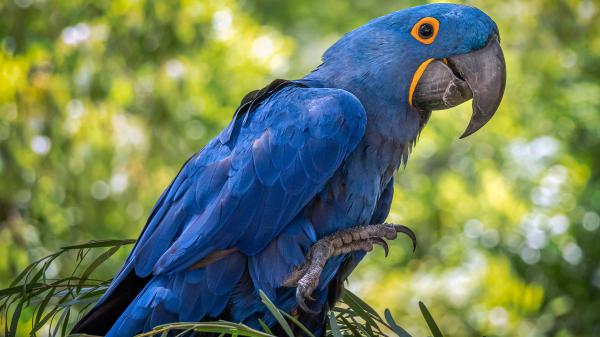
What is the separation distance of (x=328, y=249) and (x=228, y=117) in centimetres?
263

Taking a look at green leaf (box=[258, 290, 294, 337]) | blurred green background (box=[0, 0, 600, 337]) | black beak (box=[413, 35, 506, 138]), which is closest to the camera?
green leaf (box=[258, 290, 294, 337])

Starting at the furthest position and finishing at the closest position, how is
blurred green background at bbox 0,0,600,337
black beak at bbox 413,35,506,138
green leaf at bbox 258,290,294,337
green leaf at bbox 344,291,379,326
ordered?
blurred green background at bbox 0,0,600,337, black beak at bbox 413,35,506,138, green leaf at bbox 344,291,379,326, green leaf at bbox 258,290,294,337

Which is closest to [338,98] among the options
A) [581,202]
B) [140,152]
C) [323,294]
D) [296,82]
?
[296,82]

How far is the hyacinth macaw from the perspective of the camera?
1.52 m

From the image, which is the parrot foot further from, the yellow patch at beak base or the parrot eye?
the parrot eye

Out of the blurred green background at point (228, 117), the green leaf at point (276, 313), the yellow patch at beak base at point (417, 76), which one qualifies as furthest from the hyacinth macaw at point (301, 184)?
the blurred green background at point (228, 117)

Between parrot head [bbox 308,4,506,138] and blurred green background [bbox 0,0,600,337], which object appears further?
blurred green background [bbox 0,0,600,337]

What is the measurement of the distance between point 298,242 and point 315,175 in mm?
133

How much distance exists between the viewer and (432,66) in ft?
5.38

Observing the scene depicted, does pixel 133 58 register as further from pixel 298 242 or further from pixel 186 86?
pixel 298 242

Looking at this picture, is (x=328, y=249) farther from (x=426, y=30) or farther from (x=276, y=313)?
(x=426, y=30)

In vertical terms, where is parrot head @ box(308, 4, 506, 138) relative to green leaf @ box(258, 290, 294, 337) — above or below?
above

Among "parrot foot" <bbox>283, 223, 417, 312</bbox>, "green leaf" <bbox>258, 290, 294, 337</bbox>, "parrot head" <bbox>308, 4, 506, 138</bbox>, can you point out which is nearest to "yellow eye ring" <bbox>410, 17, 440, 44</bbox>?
"parrot head" <bbox>308, 4, 506, 138</bbox>

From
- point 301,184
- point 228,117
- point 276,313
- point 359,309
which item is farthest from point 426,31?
point 228,117
